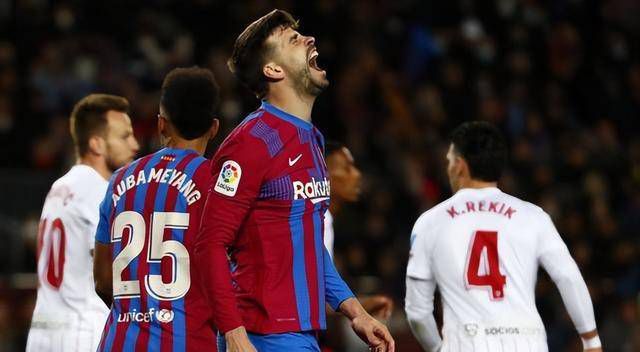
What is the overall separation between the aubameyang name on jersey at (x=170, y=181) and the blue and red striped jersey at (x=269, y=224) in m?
0.44

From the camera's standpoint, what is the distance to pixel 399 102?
1606cm

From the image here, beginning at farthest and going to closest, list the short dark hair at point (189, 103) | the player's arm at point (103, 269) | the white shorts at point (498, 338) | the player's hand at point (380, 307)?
the player's hand at point (380, 307) → the white shorts at point (498, 338) → the player's arm at point (103, 269) → the short dark hair at point (189, 103)

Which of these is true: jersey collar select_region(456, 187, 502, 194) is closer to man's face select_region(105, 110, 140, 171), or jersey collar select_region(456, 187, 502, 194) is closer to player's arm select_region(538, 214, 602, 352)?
player's arm select_region(538, 214, 602, 352)

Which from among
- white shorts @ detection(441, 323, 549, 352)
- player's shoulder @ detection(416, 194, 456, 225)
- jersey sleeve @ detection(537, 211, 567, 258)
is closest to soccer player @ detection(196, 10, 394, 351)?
white shorts @ detection(441, 323, 549, 352)

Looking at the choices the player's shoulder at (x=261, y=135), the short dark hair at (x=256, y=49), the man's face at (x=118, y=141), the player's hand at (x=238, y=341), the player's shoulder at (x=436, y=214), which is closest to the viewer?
the player's hand at (x=238, y=341)

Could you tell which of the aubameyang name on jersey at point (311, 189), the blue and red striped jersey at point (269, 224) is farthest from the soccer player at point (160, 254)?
the aubameyang name on jersey at point (311, 189)

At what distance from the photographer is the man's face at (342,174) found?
836cm

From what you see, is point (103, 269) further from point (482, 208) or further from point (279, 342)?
point (482, 208)

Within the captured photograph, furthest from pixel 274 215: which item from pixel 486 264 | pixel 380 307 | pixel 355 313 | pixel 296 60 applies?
pixel 380 307

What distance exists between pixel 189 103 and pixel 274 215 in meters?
0.80

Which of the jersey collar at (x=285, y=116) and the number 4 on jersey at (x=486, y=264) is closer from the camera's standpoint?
the jersey collar at (x=285, y=116)

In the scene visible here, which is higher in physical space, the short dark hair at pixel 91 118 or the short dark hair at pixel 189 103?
the short dark hair at pixel 91 118

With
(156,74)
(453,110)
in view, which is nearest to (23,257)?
(156,74)

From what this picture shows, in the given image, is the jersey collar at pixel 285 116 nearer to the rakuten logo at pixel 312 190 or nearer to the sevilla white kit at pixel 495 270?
the rakuten logo at pixel 312 190
